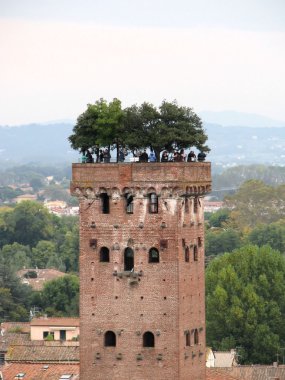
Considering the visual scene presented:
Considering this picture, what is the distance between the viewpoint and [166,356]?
51.9 metres

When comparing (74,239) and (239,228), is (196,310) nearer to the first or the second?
(74,239)

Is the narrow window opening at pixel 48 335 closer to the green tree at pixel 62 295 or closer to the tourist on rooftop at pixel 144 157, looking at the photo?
the green tree at pixel 62 295

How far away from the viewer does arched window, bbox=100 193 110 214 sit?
52.1 meters

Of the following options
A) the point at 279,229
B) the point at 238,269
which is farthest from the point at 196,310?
the point at 279,229

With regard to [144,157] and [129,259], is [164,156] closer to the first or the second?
[144,157]

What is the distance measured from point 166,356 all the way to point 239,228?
9919 cm

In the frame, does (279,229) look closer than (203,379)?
No

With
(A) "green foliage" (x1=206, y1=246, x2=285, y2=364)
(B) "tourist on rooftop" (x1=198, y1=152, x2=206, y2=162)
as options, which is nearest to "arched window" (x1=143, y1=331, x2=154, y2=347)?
(B) "tourist on rooftop" (x1=198, y1=152, x2=206, y2=162)

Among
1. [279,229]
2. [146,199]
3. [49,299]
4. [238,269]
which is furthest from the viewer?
[279,229]

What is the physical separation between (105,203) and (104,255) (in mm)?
1322

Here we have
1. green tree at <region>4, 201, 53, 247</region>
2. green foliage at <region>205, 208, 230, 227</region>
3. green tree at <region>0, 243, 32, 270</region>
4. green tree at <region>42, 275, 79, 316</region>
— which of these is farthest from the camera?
green foliage at <region>205, 208, 230, 227</region>

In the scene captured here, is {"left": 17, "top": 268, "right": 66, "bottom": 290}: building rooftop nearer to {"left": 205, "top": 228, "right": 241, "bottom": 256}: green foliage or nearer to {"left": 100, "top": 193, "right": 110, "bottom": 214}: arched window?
{"left": 205, "top": 228, "right": 241, "bottom": 256}: green foliage

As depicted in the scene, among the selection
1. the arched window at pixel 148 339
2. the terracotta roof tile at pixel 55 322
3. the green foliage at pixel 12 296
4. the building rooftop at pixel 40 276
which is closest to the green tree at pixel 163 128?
the arched window at pixel 148 339

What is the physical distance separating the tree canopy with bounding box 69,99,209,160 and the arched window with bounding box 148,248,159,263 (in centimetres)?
246
